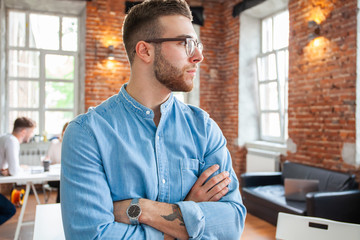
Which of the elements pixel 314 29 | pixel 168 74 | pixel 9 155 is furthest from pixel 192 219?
pixel 314 29

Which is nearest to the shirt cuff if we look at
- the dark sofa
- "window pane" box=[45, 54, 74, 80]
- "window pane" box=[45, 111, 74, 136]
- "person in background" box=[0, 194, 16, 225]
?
the dark sofa

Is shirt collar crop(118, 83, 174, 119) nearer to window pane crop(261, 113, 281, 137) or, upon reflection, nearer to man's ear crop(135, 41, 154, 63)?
man's ear crop(135, 41, 154, 63)

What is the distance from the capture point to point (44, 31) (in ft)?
21.0

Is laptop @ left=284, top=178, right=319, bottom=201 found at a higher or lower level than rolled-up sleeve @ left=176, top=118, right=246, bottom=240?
lower

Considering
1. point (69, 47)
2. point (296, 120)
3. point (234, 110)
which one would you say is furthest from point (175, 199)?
point (69, 47)

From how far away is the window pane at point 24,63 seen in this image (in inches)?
245

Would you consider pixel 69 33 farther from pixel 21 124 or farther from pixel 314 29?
pixel 314 29

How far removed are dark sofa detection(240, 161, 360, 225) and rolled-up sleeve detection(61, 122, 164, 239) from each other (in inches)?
115

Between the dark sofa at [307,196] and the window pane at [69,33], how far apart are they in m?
4.38

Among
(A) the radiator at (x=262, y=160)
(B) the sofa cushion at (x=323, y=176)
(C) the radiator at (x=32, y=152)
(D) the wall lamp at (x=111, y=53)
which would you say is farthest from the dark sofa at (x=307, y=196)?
(C) the radiator at (x=32, y=152)

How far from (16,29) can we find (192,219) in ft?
21.0

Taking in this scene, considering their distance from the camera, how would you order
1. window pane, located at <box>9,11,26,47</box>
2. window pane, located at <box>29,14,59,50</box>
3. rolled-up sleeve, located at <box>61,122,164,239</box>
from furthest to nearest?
window pane, located at <box>29,14,59,50</box> → window pane, located at <box>9,11,26,47</box> → rolled-up sleeve, located at <box>61,122,164,239</box>

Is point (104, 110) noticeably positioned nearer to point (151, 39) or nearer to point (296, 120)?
point (151, 39)

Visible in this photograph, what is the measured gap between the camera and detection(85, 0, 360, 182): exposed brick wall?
4.04 m
